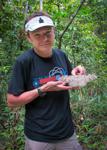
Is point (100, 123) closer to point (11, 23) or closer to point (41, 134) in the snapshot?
point (41, 134)

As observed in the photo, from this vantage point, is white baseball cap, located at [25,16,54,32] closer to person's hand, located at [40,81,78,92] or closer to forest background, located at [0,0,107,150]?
person's hand, located at [40,81,78,92]

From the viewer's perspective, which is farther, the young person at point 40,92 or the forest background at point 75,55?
the forest background at point 75,55

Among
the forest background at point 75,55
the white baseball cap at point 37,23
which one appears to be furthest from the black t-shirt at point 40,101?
the forest background at point 75,55

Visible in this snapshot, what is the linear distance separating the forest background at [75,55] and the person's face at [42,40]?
6.00ft

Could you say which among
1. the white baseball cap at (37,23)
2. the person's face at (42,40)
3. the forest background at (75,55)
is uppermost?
the white baseball cap at (37,23)

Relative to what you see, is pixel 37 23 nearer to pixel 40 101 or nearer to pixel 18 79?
pixel 18 79

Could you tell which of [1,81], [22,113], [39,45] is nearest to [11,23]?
[1,81]

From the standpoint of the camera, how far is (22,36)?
4.96 m

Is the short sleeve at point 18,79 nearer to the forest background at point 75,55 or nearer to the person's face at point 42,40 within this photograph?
the person's face at point 42,40

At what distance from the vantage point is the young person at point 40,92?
2090 mm

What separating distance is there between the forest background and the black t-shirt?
158cm

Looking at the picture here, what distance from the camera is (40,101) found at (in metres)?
2.13

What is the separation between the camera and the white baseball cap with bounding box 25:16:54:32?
2.12 metres

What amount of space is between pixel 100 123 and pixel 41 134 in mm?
1740
